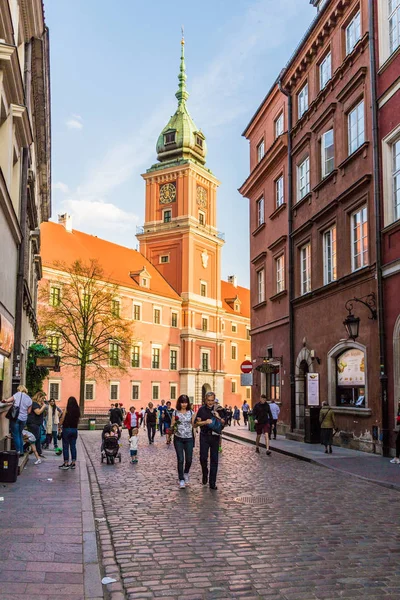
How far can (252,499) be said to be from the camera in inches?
418

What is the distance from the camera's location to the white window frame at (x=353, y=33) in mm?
20344

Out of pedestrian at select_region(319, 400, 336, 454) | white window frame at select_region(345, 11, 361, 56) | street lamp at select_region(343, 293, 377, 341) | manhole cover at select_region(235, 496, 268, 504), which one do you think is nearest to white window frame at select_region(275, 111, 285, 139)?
white window frame at select_region(345, 11, 361, 56)

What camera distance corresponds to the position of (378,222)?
18.0 m

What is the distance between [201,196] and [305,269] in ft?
181

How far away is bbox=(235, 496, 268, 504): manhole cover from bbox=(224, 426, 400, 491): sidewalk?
9.28 feet

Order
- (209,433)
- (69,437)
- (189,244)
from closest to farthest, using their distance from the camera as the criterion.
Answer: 1. (209,433)
2. (69,437)
3. (189,244)

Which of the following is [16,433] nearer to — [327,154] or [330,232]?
[330,232]

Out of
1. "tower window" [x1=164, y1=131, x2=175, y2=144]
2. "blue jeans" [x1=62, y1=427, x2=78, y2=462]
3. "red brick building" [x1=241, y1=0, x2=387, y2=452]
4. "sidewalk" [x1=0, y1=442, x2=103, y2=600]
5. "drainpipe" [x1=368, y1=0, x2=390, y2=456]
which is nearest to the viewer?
"sidewalk" [x1=0, y1=442, x2=103, y2=600]

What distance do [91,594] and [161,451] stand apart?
16.3 metres

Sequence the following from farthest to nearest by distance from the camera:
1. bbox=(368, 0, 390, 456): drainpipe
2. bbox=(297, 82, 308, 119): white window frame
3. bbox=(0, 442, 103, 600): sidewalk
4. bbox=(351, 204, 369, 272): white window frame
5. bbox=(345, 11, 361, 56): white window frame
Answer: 1. bbox=(297, 82, 308, 119): white window frame
2. bbox=(345, 11, 361, 56): white window frame
3. bbox=(351, 204, 369, 272): white window frame
4. bbox=(368, 0, 390, 456): drainpipe
5. bbox=(0, 442, 103, 600): sidewalk

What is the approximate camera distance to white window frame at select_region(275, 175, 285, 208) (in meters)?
28.2

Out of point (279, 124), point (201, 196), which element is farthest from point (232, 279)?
point (279, 124)

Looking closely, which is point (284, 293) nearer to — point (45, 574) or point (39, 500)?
point (39, 500)

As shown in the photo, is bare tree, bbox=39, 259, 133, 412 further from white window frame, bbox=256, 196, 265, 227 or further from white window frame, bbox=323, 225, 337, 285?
white window frame, bbox=323, 225, 337, 285
